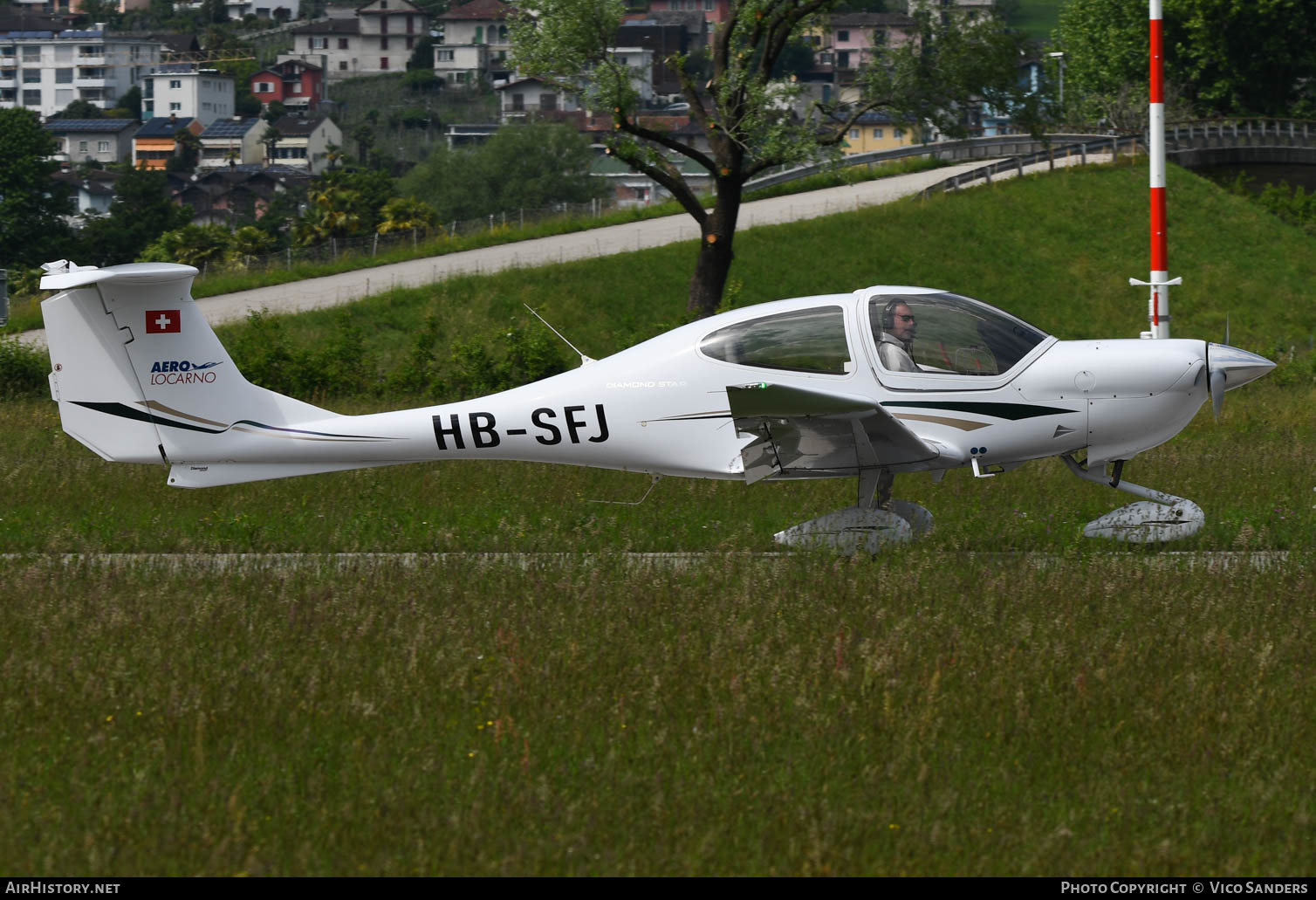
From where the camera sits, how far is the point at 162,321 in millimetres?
9883

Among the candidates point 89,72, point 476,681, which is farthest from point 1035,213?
point 89,72

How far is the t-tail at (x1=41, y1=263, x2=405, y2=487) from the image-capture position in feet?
31.8

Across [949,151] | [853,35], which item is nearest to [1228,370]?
[949,151]

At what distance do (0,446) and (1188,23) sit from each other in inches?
2200

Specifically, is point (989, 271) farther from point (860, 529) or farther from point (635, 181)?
point (635, 181)

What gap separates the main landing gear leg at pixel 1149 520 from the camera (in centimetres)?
957

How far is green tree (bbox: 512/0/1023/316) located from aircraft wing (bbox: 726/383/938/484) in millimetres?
14194

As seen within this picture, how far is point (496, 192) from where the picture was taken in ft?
282

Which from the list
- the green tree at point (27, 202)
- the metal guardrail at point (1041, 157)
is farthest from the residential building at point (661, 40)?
the metal guardrail at point (1041, 157)

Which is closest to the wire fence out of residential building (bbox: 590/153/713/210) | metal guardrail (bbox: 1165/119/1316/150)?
metal guardrail (bbox: 1165/119/1316/150)

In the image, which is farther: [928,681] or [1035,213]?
[1035,213]

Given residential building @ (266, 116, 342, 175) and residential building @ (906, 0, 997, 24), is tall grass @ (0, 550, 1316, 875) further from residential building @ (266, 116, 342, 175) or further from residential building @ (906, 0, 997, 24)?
residential building @ (266, 116, 342, 175)

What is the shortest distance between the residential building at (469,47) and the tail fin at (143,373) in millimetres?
163604
